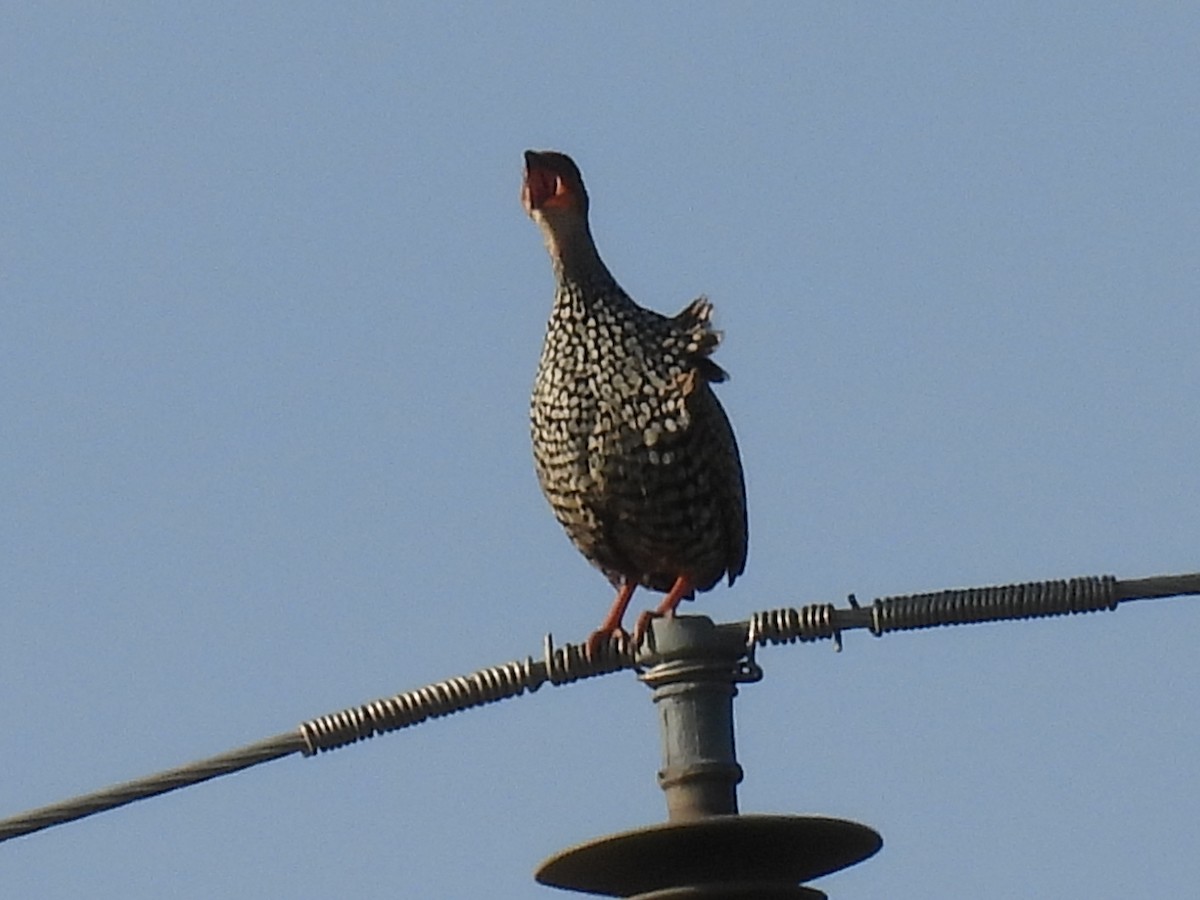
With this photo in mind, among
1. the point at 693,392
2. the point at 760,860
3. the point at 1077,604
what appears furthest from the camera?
the point at 693,392

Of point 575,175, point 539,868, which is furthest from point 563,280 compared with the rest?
point 539,868

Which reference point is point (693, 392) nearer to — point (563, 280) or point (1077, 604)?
point (563, 280)

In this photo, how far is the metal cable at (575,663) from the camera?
5.17 m

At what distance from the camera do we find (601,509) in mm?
7422

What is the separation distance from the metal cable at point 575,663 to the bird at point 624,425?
1.76 meters

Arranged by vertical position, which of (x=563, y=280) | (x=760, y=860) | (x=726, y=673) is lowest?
(x=760, y=860)

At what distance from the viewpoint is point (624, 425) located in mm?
7395

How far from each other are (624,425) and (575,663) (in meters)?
2.01

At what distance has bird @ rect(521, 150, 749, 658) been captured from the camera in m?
7.37

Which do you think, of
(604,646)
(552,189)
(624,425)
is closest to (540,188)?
(552,189)

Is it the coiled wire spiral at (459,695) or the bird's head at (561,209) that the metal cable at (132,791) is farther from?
the bird's head at (561,209)

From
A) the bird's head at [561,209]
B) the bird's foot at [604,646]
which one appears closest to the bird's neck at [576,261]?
the bird's head at [561,209]

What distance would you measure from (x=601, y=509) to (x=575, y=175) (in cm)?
87

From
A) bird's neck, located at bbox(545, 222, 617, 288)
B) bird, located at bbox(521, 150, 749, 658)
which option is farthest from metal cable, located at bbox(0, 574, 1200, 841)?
bird's neck, located at bbox(545, 222, 617, 288)
